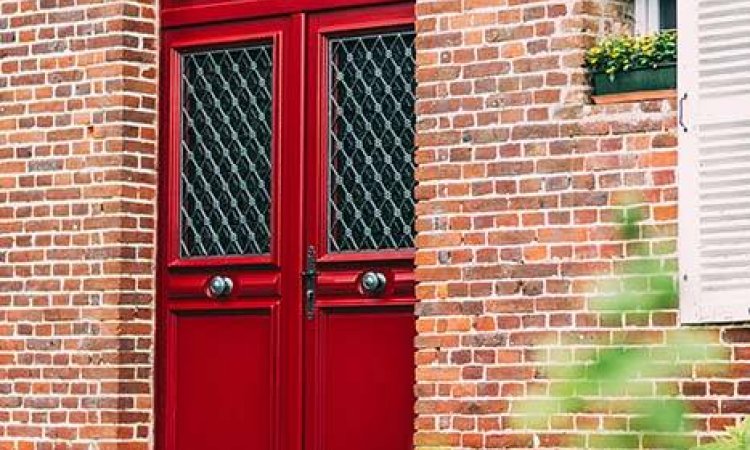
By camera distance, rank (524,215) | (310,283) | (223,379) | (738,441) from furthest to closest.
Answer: (223,379) < (310,283) < (524,215) < (738,441)

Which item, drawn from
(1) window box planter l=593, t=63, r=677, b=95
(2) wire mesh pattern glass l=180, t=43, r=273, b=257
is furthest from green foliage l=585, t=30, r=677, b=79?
(2) wire mesh pattern glass l=180, t=43, r=273, b=257

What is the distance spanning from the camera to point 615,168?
7203mm

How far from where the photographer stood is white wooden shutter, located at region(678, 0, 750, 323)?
6859mm

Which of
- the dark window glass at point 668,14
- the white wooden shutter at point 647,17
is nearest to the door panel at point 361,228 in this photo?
the white wooden shutter at point 647,17

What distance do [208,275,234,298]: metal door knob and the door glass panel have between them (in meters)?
0.62

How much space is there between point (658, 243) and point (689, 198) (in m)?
0.21

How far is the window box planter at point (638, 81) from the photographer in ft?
23.5

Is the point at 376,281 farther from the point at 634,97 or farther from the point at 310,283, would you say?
the point at 634,97

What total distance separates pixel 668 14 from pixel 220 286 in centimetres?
263

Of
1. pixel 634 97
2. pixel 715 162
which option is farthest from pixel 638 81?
pixel 715 162

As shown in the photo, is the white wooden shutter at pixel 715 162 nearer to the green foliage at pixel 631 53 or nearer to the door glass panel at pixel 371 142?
the green foliage at pixel 631 53

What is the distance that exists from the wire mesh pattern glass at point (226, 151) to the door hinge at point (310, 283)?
0.29 m

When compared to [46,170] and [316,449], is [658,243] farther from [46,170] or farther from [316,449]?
[46,170]

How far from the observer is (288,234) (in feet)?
28.1
